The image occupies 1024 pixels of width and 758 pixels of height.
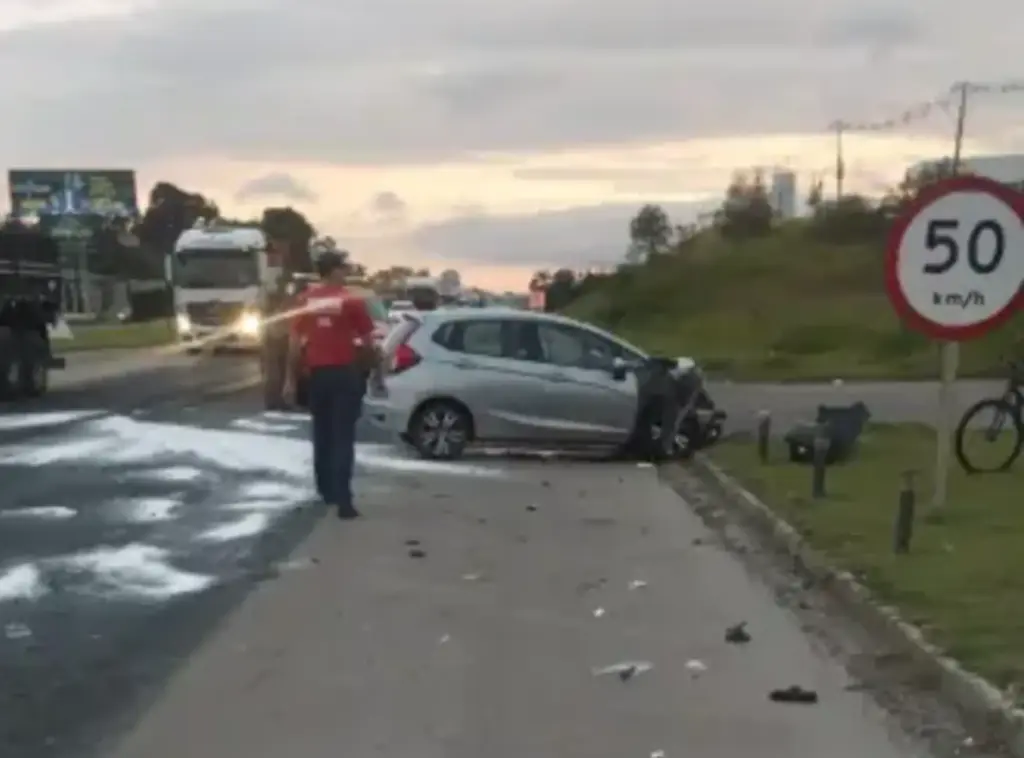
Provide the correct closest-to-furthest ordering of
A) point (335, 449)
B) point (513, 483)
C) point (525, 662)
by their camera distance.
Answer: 1. point (525, 662)
2. point (335, 449)
3. point (513, 483)

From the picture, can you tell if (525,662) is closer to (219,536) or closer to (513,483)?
(219,536)

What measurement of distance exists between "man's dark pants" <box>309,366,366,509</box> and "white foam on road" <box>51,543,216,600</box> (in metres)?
2.35

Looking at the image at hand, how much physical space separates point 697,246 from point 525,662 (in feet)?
280

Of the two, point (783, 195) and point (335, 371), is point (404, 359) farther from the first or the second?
point (783, 195)

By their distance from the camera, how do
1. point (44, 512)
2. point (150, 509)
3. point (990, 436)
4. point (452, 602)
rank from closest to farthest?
point (452, 602)
point (44, 512)
point (150, 509)
point (990, 436)

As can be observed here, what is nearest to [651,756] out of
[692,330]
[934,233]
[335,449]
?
[934,233]

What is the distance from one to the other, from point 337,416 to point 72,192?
83728mm

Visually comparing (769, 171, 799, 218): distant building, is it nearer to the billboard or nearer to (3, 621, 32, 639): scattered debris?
the billboard

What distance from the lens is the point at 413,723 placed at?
7.51 metres

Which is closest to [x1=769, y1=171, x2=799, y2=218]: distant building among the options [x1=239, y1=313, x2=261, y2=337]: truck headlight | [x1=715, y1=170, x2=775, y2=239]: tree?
[x1=715, y1=170, x2=775, y2=239]: tree

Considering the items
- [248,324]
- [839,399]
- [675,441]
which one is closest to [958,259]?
[675,441]

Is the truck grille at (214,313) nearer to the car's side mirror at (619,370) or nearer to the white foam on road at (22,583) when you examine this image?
the car's side mirror at (619,370)

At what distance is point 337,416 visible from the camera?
48.6 ft

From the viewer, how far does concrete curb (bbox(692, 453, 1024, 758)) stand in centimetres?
716
